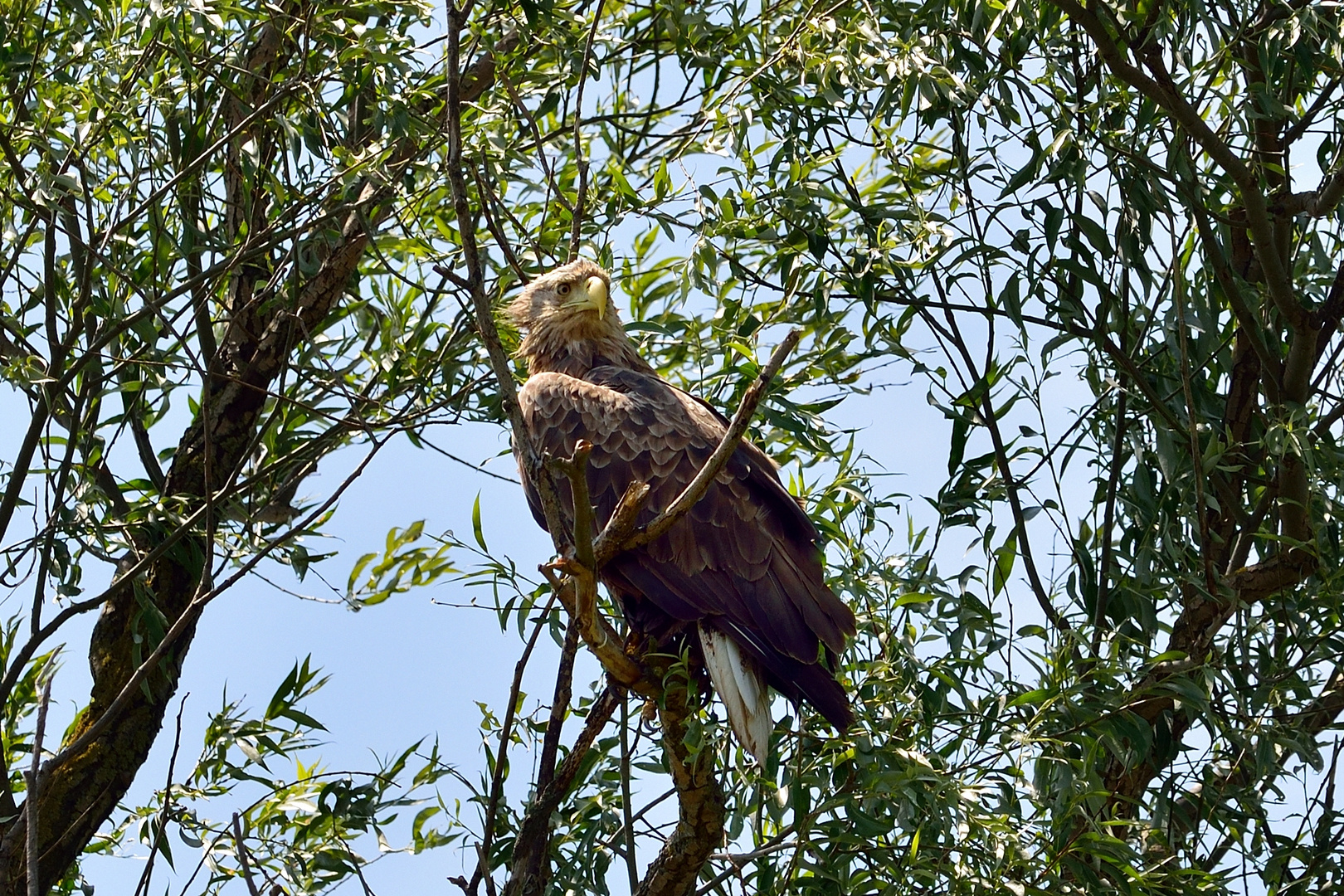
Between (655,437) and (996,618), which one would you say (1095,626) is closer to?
(996,618)

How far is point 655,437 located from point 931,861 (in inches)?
58.1

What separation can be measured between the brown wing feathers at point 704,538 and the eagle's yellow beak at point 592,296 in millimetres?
424

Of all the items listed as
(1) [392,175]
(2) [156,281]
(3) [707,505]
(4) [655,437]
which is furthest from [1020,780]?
(2) [156,281]

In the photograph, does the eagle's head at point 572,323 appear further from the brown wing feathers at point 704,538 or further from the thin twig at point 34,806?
the thin twig at point 34,806

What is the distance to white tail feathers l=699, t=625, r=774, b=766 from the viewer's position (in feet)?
12.4

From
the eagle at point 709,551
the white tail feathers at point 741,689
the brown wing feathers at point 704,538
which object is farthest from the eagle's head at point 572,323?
the white tail feathers at point 741,689

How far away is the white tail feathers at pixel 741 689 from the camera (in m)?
3.77

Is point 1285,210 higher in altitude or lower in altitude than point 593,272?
lower

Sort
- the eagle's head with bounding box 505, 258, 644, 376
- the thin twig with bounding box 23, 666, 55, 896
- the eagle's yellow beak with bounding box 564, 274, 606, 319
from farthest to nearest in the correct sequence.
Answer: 1. the eagle's head with bounding box 505, 258, 644, 376
2. the eagle's yellow beak with bounding box 564, 274, 606, 319
3. the thin twig with bounding box 23, 666, 55, 896

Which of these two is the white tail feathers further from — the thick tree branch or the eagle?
the thick tree branch

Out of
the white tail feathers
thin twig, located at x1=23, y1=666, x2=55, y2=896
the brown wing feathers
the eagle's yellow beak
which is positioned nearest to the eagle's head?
the eagle's yellow beak

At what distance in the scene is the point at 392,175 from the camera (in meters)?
4.86

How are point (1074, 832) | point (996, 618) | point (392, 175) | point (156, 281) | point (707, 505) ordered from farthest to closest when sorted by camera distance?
point (156, 281), point (392, 175), point (707, 505), point (996, 618), point (1074, 832)

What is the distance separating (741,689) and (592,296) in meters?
1.63
